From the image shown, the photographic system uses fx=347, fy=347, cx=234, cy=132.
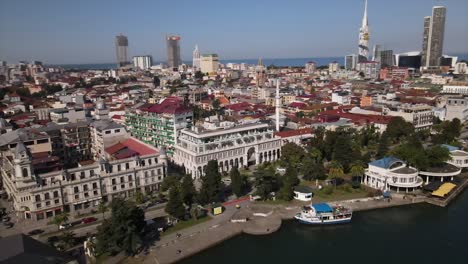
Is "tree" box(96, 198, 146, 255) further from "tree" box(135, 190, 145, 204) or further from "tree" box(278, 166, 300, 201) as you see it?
"tree" box(278, 166, 300, 201)

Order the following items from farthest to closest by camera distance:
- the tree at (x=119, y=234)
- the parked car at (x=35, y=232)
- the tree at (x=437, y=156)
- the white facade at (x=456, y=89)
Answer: the white facade at (x=456, y=89), the tree at (x=437, y=156), the parked car at (x=35, y=232), the tree at (x=119, y=234)

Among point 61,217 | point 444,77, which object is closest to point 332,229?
point 61,217

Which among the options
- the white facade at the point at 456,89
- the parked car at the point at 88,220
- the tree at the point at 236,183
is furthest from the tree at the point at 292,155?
the white facade at the point at 456,89

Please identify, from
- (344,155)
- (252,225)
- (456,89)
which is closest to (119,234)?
(252,225)

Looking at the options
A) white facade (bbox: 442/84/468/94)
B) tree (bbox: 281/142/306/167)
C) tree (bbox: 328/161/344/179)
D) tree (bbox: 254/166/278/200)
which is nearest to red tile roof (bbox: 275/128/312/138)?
tree (bbox: 281/142/306/167)

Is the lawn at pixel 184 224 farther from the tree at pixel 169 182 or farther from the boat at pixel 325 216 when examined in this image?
the boat at pixel 325 216

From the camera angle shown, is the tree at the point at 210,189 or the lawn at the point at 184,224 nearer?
the lawn at the point at 184,224

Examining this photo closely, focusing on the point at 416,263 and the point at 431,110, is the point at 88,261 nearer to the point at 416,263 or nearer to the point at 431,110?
the point at 416,263
